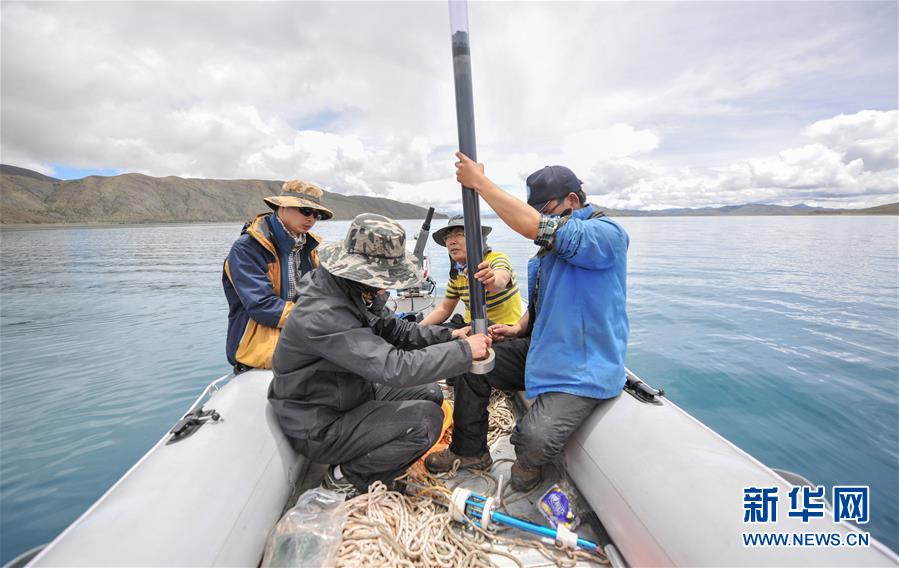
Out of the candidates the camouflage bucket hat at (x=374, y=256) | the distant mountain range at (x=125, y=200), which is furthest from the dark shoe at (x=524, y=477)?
the distant mountain range at (x=125, y=200)

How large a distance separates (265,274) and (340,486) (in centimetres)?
175

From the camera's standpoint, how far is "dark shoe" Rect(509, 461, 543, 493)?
2.46 metres

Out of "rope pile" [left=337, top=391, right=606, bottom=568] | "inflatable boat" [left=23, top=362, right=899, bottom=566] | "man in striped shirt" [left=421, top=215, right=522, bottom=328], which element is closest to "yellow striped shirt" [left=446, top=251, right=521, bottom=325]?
"man in striped shirt" [left=421, top=215, right=522, bottom=328]

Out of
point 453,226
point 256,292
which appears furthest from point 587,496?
point 256,292

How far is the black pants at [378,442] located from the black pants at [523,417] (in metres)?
0.31

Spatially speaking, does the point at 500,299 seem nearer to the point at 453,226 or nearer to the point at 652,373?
the point at 453,226

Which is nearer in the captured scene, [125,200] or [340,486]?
[340,486]

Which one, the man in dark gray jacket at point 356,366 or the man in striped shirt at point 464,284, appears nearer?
the man in dark gray jacket at point 356,366

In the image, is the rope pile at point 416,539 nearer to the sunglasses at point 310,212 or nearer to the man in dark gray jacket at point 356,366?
the man in dark gray jacket at point 356,366

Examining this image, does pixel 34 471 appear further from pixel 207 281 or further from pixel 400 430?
pixel 207 281

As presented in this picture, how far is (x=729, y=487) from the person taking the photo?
1721 mm

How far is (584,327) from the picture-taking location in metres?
2.28

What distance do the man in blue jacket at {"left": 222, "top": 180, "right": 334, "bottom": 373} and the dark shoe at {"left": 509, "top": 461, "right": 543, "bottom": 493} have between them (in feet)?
6.66

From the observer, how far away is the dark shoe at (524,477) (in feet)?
8.08
